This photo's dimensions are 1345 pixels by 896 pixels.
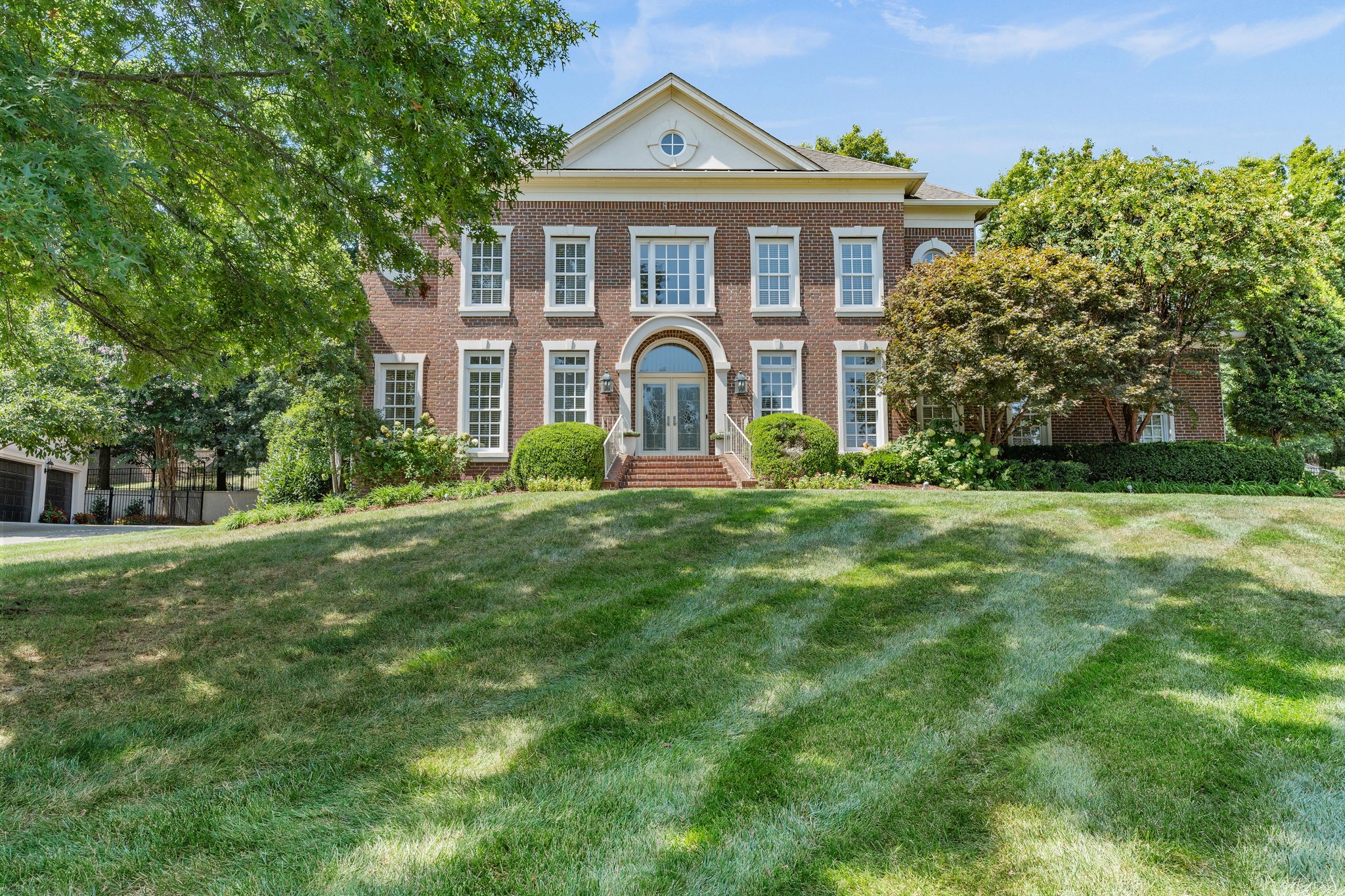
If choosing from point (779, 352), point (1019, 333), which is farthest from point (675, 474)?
point (1019, 333)

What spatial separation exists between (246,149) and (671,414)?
37.8 ft

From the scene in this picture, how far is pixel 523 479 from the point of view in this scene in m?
13.6

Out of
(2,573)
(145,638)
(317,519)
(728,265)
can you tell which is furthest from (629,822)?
(728,265)

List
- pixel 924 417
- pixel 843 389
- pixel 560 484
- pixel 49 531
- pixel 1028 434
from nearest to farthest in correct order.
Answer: pixel 560 484, pixel 49 531, pixel 843 389, pixel 924 417, pixel 1028 434

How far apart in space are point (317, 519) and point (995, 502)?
33.6ft

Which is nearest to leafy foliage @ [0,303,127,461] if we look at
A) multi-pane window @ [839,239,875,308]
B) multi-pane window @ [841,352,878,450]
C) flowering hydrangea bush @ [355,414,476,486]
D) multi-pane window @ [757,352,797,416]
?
flowering hydrangea bush @ [355,414,476,486]

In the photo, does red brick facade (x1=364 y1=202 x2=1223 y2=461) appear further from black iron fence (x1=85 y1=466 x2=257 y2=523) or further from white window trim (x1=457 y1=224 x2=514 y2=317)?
black iron fence (x1=85 y1=466 x2=257 y2=523)

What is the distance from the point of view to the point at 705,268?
671 inches

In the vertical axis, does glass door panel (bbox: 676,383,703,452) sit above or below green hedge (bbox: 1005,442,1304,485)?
above

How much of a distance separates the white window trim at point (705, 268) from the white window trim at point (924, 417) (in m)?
5.36

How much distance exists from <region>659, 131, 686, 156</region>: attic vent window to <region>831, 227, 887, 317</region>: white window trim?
165 inches

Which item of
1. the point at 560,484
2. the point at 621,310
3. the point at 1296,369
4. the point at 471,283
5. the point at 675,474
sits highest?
the point at 471,283

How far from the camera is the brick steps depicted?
1493 cm

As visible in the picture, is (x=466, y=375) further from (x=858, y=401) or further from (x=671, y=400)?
(x=858, y=401)
